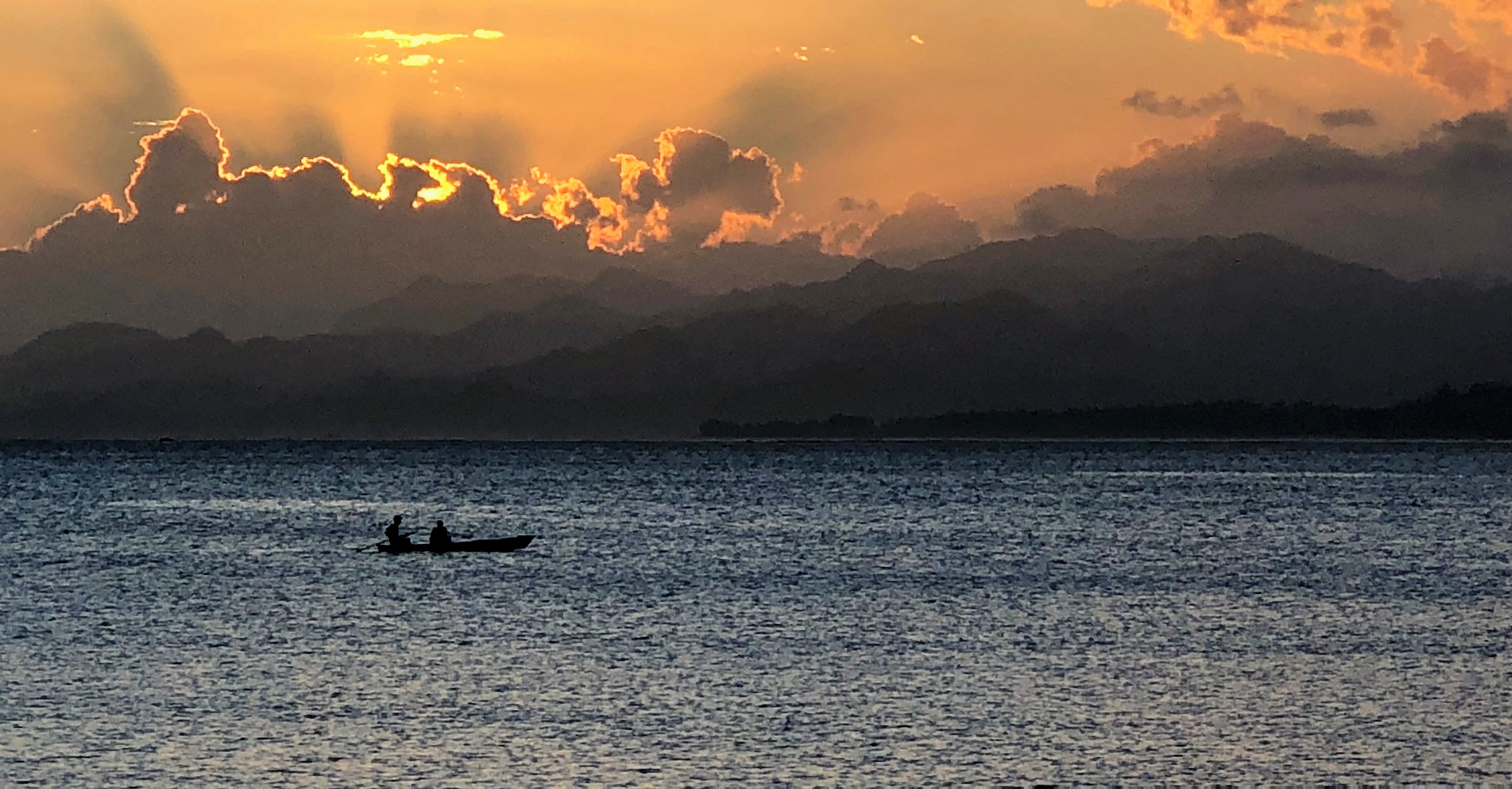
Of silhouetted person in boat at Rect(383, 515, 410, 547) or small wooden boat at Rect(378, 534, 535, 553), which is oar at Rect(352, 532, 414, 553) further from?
small wooden boat at Rect(378, 534, 535, 553)

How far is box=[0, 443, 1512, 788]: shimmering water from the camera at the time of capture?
3434cm

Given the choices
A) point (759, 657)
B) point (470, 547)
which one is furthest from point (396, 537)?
point (759, 657)

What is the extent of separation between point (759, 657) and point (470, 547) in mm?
36072

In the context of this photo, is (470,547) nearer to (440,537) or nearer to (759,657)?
(440,537)

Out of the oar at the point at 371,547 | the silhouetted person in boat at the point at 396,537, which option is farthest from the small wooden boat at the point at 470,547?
the oar at the point at 371,547

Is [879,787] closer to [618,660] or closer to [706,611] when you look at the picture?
[618,660]

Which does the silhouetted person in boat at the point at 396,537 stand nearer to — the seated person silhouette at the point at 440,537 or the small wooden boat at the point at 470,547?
the small wooden boat at the point at 470,547

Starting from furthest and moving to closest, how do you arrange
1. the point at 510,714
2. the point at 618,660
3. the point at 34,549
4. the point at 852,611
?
the point at 34,549, the point at 852,611, the point at 618,660, the point at 510,714

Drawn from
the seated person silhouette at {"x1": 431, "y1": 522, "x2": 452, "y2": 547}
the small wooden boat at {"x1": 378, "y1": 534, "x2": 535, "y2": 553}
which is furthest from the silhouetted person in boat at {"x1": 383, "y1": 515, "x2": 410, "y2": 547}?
the seated person silhouette at {"x1": 431, "y1": 522, "x2": 452, "y2": 547}

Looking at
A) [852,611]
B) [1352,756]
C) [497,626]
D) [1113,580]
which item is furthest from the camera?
[1113,580]

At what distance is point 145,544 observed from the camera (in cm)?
9225

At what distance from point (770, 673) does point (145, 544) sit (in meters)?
55.3

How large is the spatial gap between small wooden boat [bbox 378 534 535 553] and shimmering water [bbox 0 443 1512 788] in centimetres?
94

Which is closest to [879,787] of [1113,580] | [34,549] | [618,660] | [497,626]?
[618,660]
